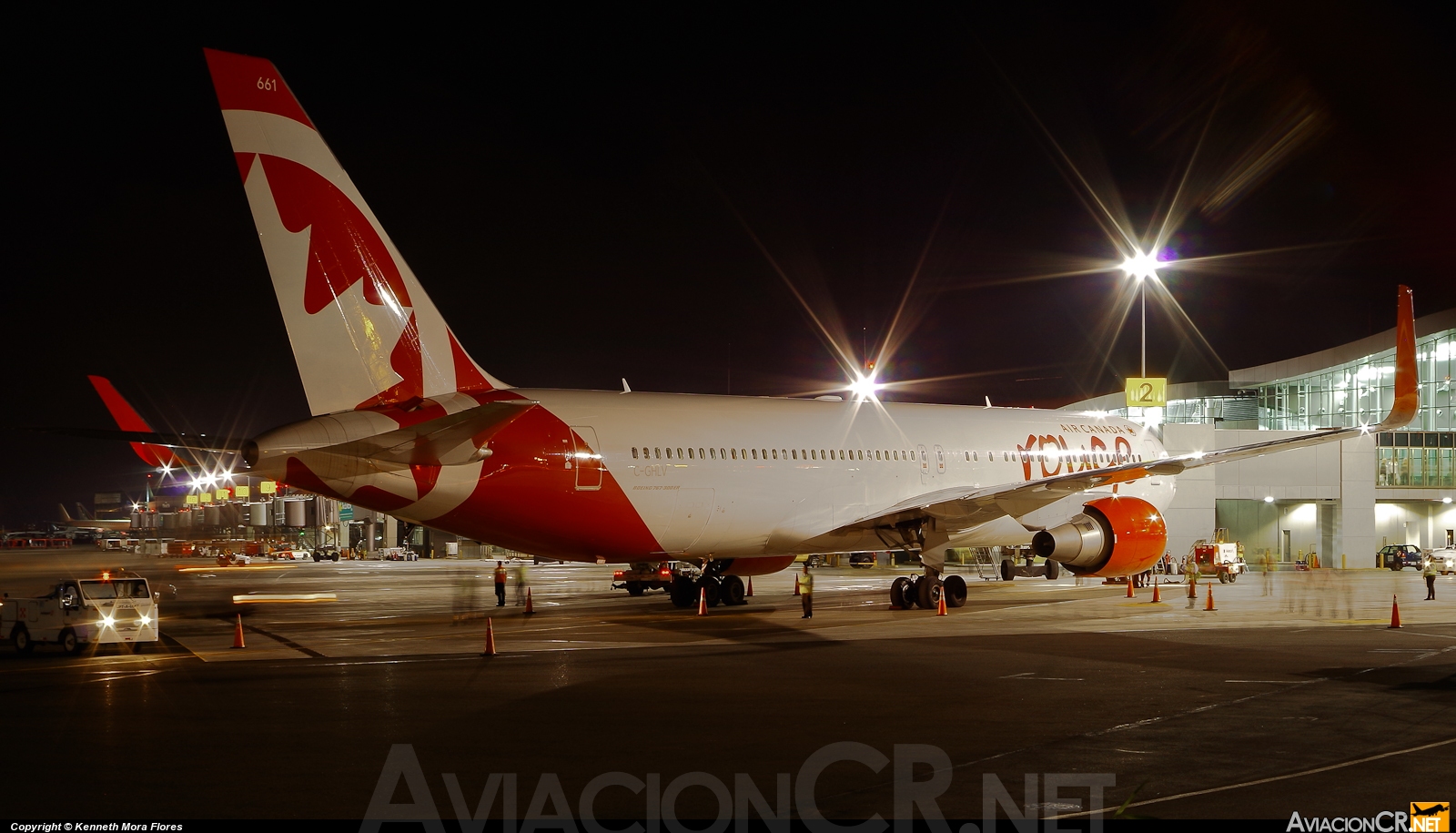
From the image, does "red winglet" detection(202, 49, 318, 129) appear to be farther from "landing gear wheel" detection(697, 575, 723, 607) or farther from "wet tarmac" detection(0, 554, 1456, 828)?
"landing gear wheel" detection(697, 575, 723, 607)

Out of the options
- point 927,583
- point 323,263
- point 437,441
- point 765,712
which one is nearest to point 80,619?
point 437,441

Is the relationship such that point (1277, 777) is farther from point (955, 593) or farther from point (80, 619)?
point (80, 619)

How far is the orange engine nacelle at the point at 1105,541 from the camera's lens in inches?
958

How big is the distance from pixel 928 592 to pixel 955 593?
1064 millimetres

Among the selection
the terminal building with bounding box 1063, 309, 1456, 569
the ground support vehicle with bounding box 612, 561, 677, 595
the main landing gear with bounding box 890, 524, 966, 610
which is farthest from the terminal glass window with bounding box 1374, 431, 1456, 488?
the ground support vehicle with bounding box 612, 561, 677, 595

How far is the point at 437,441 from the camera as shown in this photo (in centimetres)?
1777

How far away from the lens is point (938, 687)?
13.9 metres

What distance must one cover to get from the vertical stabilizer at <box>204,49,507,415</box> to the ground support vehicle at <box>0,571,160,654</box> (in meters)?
5.40

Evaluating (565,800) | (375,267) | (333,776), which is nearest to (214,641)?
(375,267)

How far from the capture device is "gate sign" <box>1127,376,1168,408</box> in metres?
38.7

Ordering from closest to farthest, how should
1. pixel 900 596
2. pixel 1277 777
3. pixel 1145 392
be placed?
pixel 1277 777
pixel 900 596
pixel 1145 392

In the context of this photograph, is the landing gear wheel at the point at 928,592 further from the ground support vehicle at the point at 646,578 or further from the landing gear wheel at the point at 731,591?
the ground support vehicle at the point at 646,578

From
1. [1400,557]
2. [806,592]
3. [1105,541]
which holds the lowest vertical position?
[1400,557]

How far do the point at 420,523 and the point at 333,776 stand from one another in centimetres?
1111
